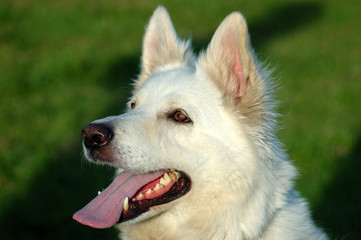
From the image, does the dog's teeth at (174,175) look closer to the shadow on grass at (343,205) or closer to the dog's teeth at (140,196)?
the dog's teeth at (140,196)

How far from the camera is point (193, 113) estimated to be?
3492 millimetres

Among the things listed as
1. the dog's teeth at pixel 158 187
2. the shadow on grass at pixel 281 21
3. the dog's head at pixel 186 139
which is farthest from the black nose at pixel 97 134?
the shadow on grass at pixel 281 21

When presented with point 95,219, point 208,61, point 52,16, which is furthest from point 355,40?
point 95,219

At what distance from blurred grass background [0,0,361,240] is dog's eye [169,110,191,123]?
3.33ft

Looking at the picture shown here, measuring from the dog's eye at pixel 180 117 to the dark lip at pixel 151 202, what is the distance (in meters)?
0.38

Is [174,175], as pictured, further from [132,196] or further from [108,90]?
[108,90]

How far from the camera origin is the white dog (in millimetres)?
3277

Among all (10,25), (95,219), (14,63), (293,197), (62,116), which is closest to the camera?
(95,219)

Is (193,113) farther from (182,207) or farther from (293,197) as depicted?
(293,197)

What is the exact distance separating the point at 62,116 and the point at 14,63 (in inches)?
112

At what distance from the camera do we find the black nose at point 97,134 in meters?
3.24

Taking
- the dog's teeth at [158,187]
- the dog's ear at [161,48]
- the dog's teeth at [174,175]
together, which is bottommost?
the dog's teeth at [158,187]

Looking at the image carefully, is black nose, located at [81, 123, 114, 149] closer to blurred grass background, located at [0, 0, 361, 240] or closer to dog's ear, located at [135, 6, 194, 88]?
dog's ear, located at [135, 6, 194, 88]

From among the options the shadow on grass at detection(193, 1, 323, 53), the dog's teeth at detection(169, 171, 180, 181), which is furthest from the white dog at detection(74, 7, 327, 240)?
the shadow on grass at detection(193, 1, 323, 53)
